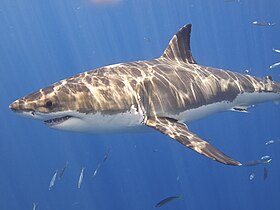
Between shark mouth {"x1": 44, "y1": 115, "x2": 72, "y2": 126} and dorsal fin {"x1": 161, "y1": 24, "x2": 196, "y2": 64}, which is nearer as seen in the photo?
shark mouth {"x1": 44, "y1": 115, "x2": 72, "y2": 126}

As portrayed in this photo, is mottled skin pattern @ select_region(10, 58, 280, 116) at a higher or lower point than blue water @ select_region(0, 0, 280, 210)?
higher

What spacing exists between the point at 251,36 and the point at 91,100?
149ft

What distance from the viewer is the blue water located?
2730cm

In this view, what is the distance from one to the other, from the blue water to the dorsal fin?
6346mm

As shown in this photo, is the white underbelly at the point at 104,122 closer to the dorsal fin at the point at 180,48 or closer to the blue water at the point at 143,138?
the dorsal fin at the point at 180,48

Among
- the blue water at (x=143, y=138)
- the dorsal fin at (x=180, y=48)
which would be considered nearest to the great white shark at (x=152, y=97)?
the dorsal fin at (x=180, y=48)

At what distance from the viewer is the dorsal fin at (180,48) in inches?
260

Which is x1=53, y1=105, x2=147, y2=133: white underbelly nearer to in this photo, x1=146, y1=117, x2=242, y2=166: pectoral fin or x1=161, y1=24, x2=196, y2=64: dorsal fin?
x1=146, y1=117, x2=242, y2=166: pectoral fin

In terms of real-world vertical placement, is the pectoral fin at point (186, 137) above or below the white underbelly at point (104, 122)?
below

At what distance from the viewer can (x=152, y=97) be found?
519cm

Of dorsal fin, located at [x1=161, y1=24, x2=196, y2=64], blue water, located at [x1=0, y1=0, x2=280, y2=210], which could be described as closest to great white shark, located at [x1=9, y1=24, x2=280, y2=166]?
dorsal fin, located at [x1=161, y1=24, x2=196, y2=64]

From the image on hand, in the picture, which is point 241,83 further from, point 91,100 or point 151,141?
point 151,141

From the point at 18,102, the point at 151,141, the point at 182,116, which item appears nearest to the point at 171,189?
the point at 151,141

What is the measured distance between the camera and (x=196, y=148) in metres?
4.24
